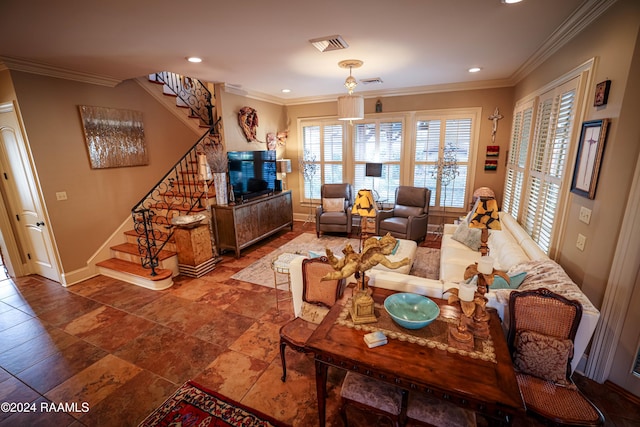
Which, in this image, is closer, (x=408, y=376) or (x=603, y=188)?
(x=408, y=376)

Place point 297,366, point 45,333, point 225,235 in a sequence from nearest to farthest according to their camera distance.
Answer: point 297,366
point 45,333
point 225,235

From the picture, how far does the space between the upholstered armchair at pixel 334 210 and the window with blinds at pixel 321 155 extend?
558 mm

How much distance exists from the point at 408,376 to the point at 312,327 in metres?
0.91

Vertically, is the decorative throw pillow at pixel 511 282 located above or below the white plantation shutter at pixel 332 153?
below

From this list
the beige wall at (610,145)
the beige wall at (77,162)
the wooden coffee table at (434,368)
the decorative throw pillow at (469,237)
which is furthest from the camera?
the decorative throw pillow at (469,237)

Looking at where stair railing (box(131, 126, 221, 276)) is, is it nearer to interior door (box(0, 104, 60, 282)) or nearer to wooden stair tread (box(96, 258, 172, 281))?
wooden stair tread (box(96, 258, 172, 281))

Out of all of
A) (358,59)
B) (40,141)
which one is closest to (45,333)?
(40,141)

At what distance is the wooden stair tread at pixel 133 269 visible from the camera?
12.2 ft

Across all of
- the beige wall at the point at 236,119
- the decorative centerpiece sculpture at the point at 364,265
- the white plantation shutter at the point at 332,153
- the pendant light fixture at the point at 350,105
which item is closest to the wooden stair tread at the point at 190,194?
the beige wall at the point at 236,119

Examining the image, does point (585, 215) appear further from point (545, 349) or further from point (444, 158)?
point (444, 158)

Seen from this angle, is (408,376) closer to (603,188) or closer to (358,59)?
(603,188)

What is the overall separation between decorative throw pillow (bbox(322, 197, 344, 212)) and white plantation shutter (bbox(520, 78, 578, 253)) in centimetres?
303

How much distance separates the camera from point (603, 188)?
1966 mm

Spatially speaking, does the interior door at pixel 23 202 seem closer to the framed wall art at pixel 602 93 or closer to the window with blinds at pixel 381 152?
the window with blinds at pixel 381 152
